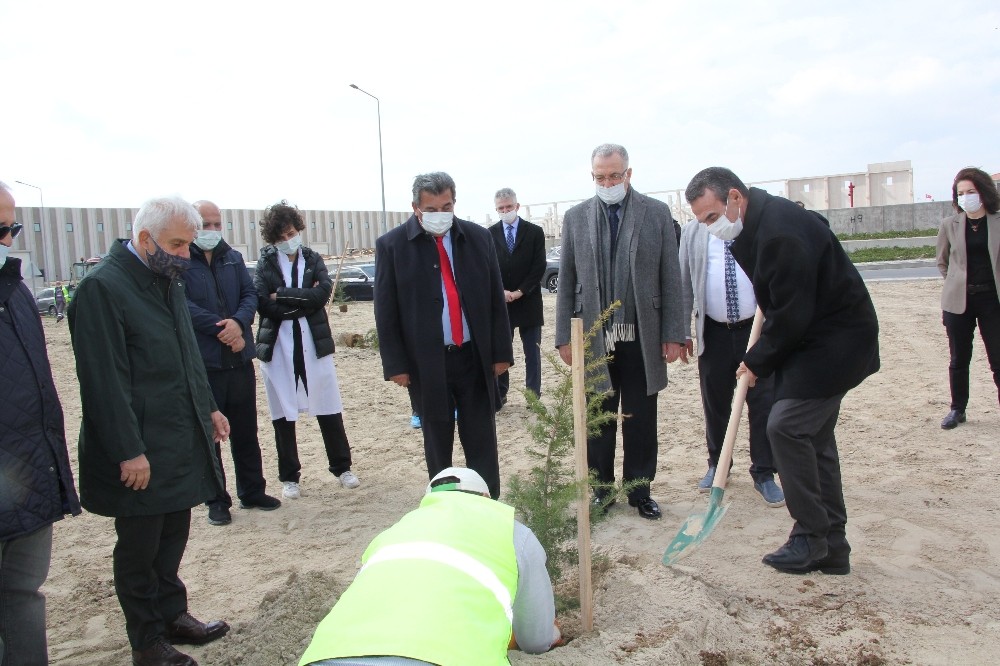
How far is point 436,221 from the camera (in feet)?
13.0

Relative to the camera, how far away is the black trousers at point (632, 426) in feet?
14.4

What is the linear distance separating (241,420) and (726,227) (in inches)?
127

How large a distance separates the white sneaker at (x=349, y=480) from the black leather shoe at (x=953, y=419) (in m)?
4.50

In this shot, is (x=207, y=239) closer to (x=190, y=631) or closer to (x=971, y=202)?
(x=190, y=631)

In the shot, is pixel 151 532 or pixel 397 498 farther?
pixel 397 498

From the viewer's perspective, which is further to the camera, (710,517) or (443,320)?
(443,320)

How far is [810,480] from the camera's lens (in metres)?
3.61

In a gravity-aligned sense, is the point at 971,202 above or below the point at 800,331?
above

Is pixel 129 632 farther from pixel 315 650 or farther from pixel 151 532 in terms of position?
pixel 315 650

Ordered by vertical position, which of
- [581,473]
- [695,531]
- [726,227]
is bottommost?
[695,531]

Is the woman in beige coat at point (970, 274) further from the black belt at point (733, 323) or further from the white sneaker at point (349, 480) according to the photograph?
the white sneaker at point (349, 480)

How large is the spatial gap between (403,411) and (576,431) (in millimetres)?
4978

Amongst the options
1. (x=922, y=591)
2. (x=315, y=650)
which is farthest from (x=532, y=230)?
(x=315, y=650)

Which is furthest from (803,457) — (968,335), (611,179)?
(968,335)
